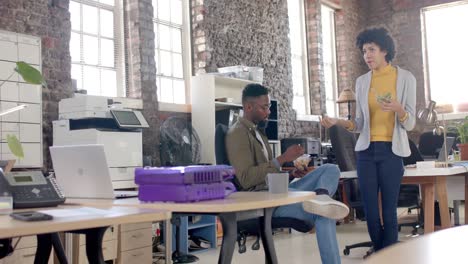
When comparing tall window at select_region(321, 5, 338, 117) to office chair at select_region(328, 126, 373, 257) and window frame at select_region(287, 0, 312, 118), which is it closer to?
window frame at select_region(287, 0, 312, 118)

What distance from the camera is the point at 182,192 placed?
1.93 metres

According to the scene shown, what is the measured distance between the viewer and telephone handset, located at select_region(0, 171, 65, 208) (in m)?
1.90

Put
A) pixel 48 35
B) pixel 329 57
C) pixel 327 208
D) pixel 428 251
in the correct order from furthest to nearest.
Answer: pixel 329 57 → pixel 48 35 → pixel 327 208 → pixel 428 251

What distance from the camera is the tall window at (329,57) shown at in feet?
30.2

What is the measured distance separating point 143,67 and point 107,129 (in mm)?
1409

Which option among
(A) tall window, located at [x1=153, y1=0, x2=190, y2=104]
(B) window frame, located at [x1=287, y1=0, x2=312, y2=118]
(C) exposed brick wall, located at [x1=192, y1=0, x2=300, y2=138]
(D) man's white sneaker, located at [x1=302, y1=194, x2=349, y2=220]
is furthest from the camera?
(B) window frame, located at [x1=287, y1=0, x2=312, y2=118]

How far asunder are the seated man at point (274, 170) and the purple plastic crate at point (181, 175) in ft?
1.88

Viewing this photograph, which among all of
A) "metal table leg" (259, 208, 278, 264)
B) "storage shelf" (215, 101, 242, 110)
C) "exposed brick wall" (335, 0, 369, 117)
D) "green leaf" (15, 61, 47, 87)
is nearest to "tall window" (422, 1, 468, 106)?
"exposed brick wall" (335, 0, 369, 117)

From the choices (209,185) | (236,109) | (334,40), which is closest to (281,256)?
(236,109)

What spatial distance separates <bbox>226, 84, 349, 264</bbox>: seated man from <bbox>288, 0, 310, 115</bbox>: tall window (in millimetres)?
5436

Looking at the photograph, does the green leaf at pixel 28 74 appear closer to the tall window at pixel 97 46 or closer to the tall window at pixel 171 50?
the tall window at pixel 97 46

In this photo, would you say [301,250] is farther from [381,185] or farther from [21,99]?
[21,99]

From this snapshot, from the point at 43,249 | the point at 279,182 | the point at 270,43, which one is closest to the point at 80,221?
the point at 43,249

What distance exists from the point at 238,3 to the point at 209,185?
531 centimetres
